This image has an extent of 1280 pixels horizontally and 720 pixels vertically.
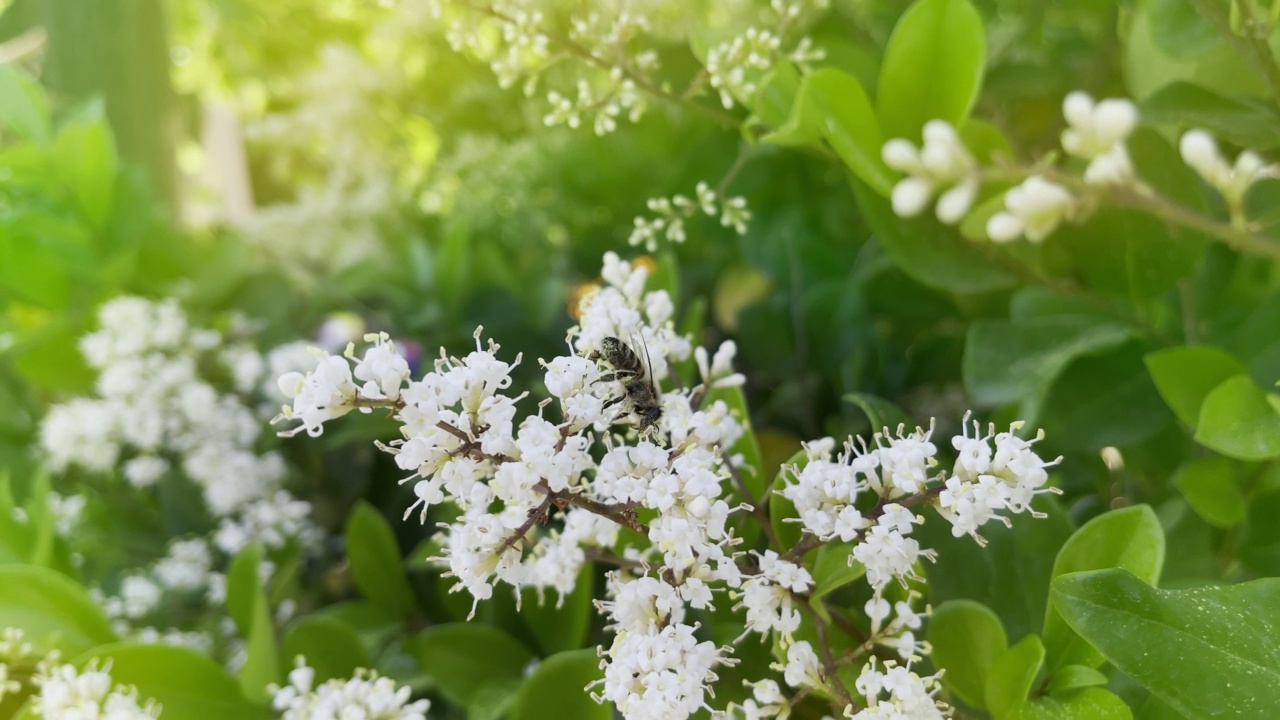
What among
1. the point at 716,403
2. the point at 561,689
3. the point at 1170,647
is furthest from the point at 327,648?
the point at 1170,647

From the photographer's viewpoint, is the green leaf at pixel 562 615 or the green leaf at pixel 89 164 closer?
the green leaf at pixel 562 615

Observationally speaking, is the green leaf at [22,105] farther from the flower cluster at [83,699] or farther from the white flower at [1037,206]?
the white flower at [1037,206]

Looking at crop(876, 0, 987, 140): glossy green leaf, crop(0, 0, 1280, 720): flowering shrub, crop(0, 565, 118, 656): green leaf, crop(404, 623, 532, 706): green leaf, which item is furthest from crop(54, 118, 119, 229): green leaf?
crop(876, 0, 987, 140): glossy green leaf

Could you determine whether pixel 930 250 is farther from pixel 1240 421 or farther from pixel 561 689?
pixel 561 689

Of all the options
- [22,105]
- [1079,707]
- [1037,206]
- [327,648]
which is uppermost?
[22,105]

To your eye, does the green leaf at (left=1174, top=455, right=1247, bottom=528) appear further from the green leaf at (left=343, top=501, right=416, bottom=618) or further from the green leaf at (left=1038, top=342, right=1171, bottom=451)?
the green leaf at (left=343, top=501, right=416, bottom=618)

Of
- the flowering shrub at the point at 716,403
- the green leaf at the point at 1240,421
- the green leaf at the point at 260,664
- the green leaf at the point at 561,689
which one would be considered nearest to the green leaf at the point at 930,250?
the flowering shrub at the point at 716,403
